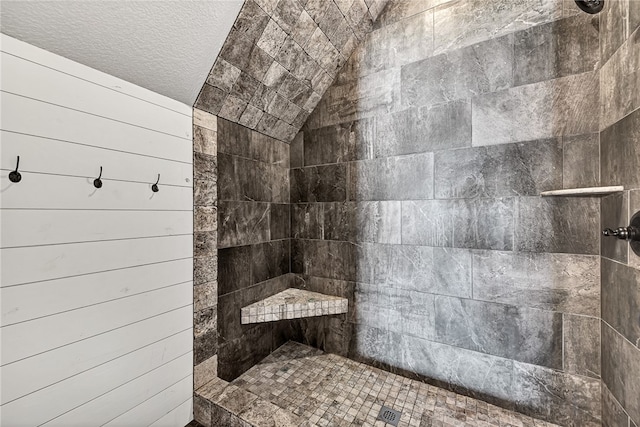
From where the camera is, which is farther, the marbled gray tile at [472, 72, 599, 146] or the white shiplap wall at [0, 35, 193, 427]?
the marbled gray tile at [472, 72, 599, 146]

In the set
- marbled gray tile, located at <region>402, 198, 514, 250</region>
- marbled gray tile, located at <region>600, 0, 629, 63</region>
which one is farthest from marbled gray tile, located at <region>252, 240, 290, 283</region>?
marbled gray tile, located at <region>600, 0, 629, 63</region>

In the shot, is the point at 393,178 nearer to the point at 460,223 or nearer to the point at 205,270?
the point at 460,223

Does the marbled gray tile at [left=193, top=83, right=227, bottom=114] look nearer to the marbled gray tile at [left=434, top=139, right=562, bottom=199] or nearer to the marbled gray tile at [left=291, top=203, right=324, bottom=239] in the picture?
the marbled gray tile at [left=291, top=203, right=324, bottom=239]

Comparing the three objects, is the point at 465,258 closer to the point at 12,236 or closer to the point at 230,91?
the point at 230,91

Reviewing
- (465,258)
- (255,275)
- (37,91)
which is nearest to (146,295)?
(255,275)

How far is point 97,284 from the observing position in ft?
3.91

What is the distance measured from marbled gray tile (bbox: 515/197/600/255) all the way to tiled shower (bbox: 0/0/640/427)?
0.01 meters

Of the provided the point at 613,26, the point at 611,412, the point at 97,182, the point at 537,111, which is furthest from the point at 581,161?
the point at 97,182

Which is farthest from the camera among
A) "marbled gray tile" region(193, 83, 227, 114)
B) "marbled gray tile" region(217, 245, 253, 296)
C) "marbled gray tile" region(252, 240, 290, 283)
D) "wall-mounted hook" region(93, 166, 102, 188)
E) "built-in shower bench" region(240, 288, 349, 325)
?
"marbled gray tile" region(252, 240, 290, 283)

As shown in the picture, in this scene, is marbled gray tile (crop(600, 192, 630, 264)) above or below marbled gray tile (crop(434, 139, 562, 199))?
below

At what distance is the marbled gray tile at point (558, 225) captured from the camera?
138cm

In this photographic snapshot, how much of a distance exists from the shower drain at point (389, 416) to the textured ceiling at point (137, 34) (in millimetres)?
2263

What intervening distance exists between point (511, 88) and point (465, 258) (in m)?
1.09

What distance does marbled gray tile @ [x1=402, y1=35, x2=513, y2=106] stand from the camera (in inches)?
62.0
